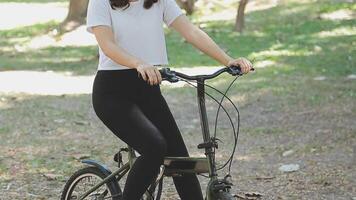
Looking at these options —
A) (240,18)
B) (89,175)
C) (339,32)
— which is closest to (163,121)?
(89,175)

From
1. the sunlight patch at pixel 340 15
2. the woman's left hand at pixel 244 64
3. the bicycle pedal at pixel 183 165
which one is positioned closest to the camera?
the woman's left hand at pixel 244 64

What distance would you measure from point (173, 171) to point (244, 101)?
5637mm

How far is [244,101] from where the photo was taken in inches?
366

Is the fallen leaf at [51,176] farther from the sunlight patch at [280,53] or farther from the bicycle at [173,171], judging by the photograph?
the sunlight patch at [280,53]

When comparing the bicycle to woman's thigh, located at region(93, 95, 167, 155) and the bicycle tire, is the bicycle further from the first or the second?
woman's thigh, located at region(93, 95, 167, 155)

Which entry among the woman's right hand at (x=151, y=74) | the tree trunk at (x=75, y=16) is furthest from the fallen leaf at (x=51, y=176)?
the tree trunk at (x=75, y=16)

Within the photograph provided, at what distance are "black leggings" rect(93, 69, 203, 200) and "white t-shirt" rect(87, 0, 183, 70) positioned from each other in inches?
4.1

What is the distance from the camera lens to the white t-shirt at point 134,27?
361 centimetres

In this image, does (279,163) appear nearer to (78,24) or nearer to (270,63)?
(270,63)

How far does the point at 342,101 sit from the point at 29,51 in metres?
7.84

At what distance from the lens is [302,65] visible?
11.2m

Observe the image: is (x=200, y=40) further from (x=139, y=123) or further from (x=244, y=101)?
(x=244, y=101)

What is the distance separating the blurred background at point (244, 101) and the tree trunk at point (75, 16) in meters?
0.03

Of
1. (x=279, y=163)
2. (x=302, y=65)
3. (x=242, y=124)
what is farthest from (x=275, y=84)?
(x=279, y=163)
